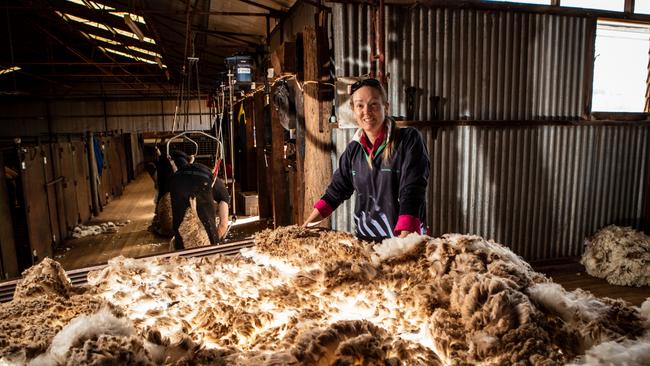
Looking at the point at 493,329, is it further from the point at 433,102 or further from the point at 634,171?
the point at 634,171

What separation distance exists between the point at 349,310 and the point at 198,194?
12.3 ft

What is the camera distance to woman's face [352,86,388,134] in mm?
2305

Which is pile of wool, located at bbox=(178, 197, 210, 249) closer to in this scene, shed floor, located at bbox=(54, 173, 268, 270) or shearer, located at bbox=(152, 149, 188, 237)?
shed floor, located at bbox=(54, 173, 268, 270)

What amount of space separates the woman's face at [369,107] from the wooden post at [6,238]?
208 inches

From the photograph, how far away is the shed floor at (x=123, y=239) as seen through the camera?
7.03m

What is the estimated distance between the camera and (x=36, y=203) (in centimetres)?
647

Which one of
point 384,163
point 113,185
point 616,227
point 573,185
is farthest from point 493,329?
point 113,185

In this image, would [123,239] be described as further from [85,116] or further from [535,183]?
[85,116]

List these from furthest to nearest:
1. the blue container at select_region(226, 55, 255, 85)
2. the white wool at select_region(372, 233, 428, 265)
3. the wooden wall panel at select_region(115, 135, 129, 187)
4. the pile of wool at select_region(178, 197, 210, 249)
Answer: the wooden wall panel at select_region(115, 135, 129, 187) → the blue container at select_region(226, 55, 255, 85) → the pile of wool at select_region(178, 197, 210, 249) → the white wool at select_region(372, 233, 428, 265)

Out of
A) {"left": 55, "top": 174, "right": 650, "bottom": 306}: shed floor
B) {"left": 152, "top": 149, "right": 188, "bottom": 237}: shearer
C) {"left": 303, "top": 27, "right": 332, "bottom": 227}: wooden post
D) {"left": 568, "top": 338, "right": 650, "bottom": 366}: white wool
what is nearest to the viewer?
{"left": 568, "top": 338, "right": 650, "bottom": 366}: white wool

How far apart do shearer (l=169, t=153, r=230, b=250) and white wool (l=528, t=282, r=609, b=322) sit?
4.01 meters

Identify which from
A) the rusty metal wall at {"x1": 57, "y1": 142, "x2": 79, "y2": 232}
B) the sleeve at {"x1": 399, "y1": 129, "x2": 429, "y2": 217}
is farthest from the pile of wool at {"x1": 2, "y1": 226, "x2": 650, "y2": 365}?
the rusty metal wall at {"x1": 57, "y1": 142, "x2": 79, "y2": 232}

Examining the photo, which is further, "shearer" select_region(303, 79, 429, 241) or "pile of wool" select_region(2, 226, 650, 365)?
"shearer" select_region(303, 79, 429, 241)

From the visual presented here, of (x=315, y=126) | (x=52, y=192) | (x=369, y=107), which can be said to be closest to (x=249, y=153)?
(x=52, y=192)
